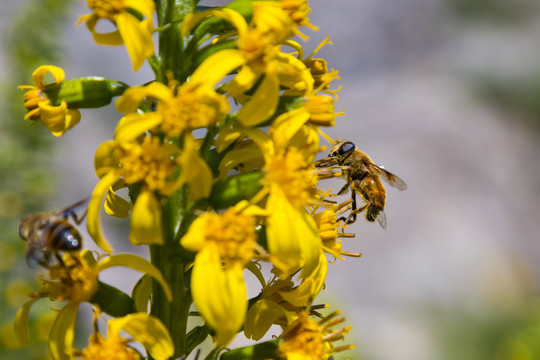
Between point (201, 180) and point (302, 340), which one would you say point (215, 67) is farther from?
point (302, 340)

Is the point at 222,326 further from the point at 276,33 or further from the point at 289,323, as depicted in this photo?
the point at 276,33

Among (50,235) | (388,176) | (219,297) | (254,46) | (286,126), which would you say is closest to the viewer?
(219,297)

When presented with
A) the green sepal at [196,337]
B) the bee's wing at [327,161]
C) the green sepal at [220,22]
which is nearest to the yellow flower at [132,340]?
the green sepal at [196,337]

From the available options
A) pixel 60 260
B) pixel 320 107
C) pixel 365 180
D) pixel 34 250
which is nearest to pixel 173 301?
pixel 60 260

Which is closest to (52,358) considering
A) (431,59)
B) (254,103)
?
(254,103)

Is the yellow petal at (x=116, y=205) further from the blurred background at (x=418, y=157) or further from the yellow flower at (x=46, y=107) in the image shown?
the blurred background at (x=418, y=157)

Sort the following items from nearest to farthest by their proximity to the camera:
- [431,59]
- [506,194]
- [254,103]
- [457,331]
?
[254,103], [457,331], [506,194], [431,59]

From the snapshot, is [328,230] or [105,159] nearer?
[105,159]
